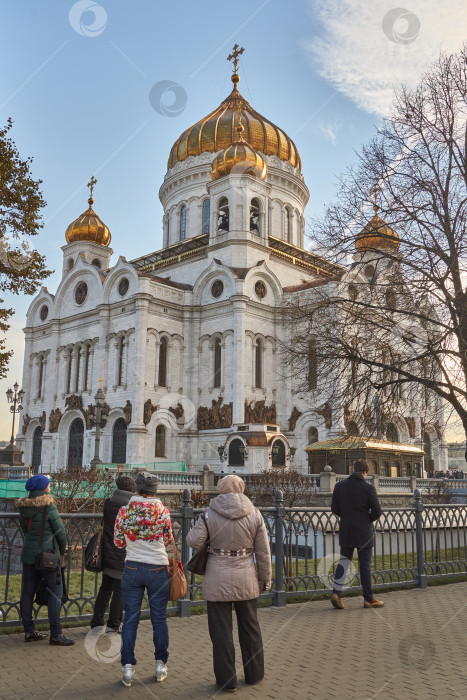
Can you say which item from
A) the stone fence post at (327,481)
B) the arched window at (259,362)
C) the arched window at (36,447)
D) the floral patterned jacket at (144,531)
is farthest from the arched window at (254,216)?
the floral patterned jacket at (144,531)

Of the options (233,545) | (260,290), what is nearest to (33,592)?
(233,545)

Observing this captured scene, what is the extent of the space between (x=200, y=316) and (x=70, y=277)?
33.6 feet

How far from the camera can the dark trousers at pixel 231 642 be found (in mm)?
4852

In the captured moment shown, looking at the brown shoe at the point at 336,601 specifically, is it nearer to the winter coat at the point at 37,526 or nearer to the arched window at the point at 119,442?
the winter coat at the point at 37,526

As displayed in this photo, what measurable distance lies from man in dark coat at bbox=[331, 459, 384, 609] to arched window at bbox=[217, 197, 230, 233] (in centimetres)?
3030

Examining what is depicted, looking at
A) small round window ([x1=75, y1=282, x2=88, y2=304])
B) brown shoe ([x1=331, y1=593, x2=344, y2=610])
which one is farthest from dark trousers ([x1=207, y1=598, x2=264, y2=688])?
small round window ([x1=75, y1=282, x2=88, y2=304])

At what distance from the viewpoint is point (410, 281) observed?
12875 millimetres

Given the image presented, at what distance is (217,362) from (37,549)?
28.5m

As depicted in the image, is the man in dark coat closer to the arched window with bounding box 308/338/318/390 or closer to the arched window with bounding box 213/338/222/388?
the arched window with bounding box 308/338/318/390

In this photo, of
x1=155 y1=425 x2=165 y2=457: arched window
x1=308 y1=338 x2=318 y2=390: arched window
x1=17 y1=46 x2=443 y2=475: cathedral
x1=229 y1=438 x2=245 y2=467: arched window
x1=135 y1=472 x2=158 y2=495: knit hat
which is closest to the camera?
x1=135 y1=472 x2=158 y2=495: knit hat

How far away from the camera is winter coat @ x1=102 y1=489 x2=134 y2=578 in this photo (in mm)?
6250

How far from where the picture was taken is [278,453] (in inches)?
1152

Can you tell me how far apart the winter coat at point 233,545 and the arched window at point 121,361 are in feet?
97.2

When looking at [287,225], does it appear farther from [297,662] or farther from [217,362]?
[297,662]
